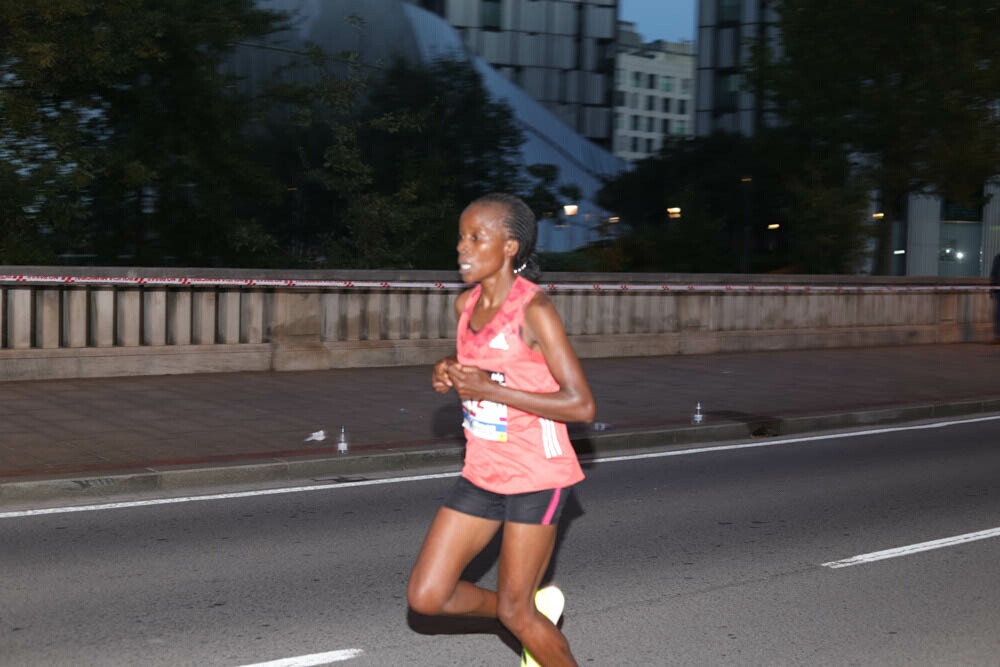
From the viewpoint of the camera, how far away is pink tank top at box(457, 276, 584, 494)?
13.1 feet

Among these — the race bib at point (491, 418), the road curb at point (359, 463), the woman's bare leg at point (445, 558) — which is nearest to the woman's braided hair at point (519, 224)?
the race bib at point (491, 418)

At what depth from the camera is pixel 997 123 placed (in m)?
26.7

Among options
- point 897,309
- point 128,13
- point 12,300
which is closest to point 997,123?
point 897,309

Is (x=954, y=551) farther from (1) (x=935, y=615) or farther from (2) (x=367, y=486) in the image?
(2) (x=367, y=486)

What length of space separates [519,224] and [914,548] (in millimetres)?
4413

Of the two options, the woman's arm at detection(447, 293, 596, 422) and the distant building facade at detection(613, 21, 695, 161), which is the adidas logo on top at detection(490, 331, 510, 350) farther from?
the distant building facade at detection(613, 21, 695, 161)

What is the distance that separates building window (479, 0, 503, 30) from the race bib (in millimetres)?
84246

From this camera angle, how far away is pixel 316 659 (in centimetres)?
501

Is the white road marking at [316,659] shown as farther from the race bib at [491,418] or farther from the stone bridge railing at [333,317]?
the stone bridge railing at [333,317]

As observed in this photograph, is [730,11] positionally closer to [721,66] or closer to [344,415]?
[721,66]

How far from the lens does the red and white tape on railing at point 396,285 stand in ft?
42.8

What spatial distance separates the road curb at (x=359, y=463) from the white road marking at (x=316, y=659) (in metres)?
3.54

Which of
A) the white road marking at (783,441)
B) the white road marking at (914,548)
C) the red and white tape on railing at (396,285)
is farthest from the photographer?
the red and white tape on railing at (396,285)

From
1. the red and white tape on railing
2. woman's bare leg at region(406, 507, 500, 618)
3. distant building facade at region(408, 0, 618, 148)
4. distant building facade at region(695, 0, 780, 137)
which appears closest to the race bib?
woman's bare leg at region(406, 507, 500, 618)
